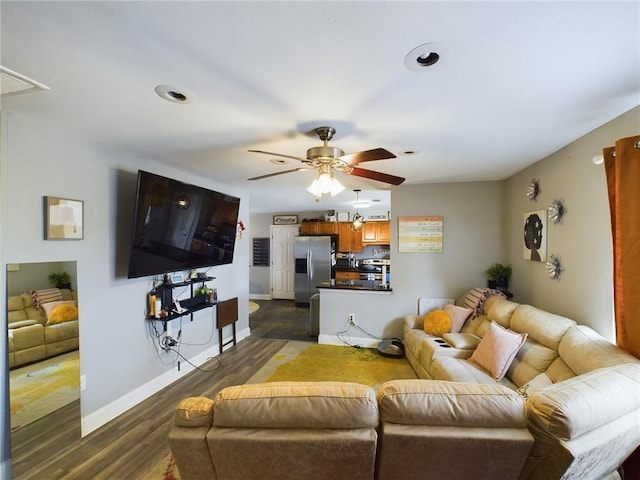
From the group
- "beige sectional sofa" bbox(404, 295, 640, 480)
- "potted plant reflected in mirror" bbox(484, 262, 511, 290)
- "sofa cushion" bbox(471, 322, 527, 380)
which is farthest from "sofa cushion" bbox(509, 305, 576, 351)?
"potted plant reflected in mirror" bbox(484, 262, 511, 290)

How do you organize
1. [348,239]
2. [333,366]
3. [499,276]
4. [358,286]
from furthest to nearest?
1. [348,239]
2. [358,286]
3. [499,276]
4. [333,366]

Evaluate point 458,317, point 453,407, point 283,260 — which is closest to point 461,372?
point 458,317

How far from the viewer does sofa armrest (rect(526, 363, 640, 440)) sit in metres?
1.09

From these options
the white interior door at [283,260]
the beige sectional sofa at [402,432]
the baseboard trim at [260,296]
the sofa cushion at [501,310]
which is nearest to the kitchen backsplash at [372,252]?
the white interior door at [283,260]

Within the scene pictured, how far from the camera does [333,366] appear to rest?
3.49m

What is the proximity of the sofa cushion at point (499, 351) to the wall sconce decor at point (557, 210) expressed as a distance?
112cm

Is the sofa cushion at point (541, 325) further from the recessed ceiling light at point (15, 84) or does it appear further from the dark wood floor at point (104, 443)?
the recessed ceiling light at point (15, 84)

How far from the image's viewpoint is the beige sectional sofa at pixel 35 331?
6.09ft

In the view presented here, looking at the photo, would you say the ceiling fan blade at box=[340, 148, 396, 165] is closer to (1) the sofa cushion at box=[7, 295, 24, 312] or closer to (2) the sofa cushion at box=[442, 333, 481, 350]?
→ (2) the sofa cushion at box=[442, 333, 481, 350]

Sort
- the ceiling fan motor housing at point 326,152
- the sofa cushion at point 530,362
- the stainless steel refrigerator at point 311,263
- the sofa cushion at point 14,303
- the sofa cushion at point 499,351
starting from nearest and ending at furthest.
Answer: the sofa cushion at point 14,303 → the ceiling fan motor housing at point 326,152 → the sofa cushion at point 530,362 → the sofa cushion at point 499,351 → the stainless steel refrigerator at point 311,263

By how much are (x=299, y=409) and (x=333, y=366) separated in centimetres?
252

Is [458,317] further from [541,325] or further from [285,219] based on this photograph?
[285,219]

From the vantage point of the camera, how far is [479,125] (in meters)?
2.00

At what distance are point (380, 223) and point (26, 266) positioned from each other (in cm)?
614
